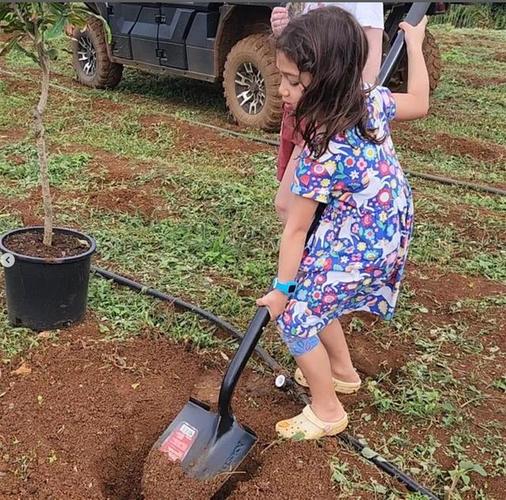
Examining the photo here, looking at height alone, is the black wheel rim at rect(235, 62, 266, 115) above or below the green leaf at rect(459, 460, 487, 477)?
above

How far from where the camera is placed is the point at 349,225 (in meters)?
2.09

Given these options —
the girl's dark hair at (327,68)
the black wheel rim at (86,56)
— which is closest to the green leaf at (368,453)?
the girl's dark hair at (327,68)

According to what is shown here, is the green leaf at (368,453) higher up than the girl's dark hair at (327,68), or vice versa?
the girl's dark hair at (327,68)

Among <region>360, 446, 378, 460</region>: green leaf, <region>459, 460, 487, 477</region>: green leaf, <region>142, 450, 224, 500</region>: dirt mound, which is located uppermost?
<region>459, 460, 487, 477</region>: green leaf

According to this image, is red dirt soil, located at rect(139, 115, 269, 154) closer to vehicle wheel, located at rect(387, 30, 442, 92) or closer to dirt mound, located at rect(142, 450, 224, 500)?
vehicle wheel, located at rect(387, 30, 442, 92)

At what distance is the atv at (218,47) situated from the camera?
249 inches

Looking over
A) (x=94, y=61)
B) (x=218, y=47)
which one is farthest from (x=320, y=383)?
(x=94, y=61)

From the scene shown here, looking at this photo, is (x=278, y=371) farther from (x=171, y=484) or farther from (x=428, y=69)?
(x=428, y=69)

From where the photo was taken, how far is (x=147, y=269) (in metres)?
3.49

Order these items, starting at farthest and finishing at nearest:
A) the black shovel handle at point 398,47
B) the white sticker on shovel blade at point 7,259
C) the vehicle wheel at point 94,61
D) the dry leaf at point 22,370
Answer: the vehicle wheel at point 94,61 < the white sticker on shovel blade at point 7,259 < the dry leaf at point 22,370 < the black shovel handle at point 398,47

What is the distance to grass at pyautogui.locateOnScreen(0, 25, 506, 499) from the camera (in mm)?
2457

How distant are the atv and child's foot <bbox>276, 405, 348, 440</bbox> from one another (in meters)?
4.25

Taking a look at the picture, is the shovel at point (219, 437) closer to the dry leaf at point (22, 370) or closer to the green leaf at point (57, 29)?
the dry leaf at point (22, 370)

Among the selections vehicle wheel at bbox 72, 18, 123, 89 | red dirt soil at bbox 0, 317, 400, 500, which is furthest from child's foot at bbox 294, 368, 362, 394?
vehicle wheel at bbox 72, 18, 123, 89
